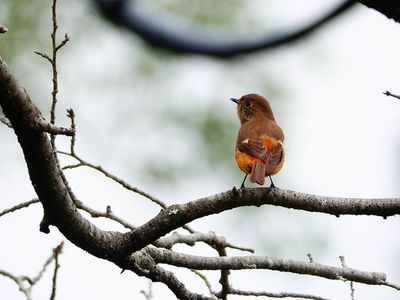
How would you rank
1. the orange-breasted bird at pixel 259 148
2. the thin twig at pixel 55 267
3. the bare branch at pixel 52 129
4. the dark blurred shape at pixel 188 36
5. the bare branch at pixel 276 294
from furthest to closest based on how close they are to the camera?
the orange-breasted bird at pixel 259 148 < the bare branch at pixel 276 294 < the thin twig at pixel 55 267 < the bare branch at pixel 52 129 < the dark blurred shape at pixel 188 36

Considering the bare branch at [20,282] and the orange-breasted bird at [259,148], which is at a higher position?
the orange-breasted bird at [259,148]

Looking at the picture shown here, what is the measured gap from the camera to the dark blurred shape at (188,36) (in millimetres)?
1725

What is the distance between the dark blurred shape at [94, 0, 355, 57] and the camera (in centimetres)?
172

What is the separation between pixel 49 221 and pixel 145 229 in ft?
1.18

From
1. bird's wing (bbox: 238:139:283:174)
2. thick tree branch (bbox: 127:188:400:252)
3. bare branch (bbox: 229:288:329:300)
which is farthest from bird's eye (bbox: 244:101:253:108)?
thick tree branch (bbox: 127:188:400:252)

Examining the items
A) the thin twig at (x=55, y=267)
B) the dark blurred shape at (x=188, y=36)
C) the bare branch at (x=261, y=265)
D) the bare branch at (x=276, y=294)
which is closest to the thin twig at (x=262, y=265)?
the bare branch at (x=261, y=265)

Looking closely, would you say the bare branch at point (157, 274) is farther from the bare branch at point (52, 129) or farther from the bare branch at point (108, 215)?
the bare branch at point (52, 129)

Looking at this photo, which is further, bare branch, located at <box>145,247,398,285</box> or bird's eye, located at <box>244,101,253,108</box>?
bird's eye, located at <box>244,101,253,108</box>

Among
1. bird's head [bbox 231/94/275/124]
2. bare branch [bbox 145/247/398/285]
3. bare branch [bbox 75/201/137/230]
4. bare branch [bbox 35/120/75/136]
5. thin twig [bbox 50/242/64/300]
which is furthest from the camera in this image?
bird's head [bbox 231/94/275/124]

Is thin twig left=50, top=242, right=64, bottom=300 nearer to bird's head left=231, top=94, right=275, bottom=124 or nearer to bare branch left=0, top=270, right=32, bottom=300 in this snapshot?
bare branch left=0, top=270, right=32, bottom=300

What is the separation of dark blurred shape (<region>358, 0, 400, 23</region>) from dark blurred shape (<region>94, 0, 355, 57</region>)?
6 centimetres

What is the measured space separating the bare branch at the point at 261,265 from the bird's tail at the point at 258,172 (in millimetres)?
715

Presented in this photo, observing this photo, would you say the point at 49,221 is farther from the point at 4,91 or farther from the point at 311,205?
the point at 311,205

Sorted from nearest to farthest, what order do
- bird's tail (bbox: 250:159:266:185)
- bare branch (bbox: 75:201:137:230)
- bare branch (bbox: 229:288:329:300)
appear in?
bare branch (bbox: 75:201:137:230) < bare branch (bbox: 229:288:329:300) < bird's tail (bbox: 250:159:266:185)
